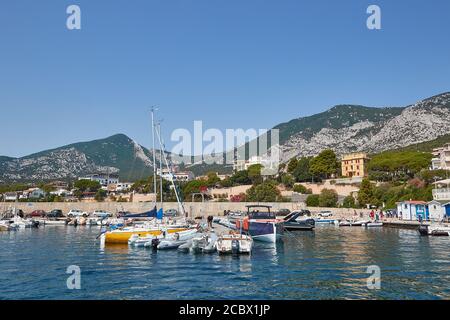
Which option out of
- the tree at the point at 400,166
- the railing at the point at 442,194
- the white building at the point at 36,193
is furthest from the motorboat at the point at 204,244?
the white building at the point at 36,193

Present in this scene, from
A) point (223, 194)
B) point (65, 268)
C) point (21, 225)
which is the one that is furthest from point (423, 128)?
Answer: point (65, 268)

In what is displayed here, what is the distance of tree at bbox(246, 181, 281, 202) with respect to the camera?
95.8m

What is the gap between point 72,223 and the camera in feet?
238

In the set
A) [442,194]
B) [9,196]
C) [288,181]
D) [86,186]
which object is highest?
[288,181]

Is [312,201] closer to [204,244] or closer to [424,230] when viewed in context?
[424,230]

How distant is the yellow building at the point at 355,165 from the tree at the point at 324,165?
818 centimetres

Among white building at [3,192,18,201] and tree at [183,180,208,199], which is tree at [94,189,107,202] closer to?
tree at [183,180,208,199]

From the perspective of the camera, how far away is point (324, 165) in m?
107

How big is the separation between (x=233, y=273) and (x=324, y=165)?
90194mm

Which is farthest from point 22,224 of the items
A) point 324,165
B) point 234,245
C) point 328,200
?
point 324,165

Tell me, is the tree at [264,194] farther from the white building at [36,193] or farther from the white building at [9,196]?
the white building at [9,196]

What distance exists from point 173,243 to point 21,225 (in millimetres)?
40541

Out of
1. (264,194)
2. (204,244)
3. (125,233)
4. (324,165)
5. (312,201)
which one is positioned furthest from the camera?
(324,165)
